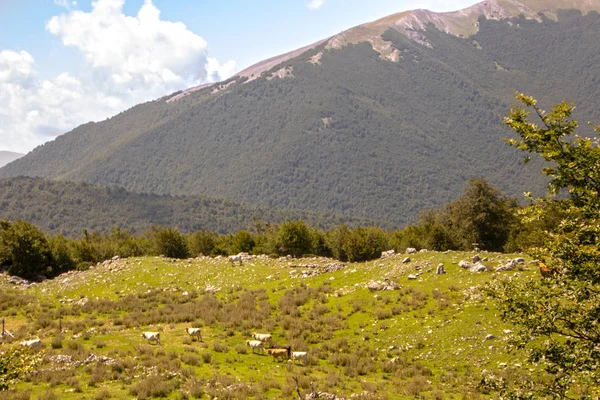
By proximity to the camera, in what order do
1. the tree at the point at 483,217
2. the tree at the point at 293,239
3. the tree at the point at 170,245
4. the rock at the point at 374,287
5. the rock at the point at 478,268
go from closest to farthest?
the rock at the point at 478,268, the rock at the point at 374,287, the tree at the point at 483,217, the tree at the point at 293,239, the tree at the point at 170,245

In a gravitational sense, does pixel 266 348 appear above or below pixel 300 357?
above

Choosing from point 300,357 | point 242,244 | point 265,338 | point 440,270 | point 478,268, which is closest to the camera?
point 300,357

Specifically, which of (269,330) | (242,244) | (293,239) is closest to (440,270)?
(269,330)

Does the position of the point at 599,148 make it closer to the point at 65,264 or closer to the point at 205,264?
the point at 205,264

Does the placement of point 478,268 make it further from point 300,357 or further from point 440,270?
point 300,357

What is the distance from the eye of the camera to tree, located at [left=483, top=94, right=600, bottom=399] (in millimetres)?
10805

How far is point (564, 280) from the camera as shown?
441 inches

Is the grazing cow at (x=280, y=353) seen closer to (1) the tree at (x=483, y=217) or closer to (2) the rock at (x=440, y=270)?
(2) the rock at (x=440, y=270)

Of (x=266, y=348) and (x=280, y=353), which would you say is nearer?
(x=280, y=353)

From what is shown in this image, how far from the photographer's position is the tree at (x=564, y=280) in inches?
425

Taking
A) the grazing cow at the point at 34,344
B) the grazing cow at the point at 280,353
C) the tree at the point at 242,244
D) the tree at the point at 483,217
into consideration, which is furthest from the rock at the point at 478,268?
the tree at the point at 242,244

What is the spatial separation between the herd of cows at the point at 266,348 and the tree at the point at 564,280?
14.1 m

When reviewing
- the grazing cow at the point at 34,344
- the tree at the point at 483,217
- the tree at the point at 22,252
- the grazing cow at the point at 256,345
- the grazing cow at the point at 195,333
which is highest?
the tree at the point at 22,252

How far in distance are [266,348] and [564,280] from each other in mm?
18726
